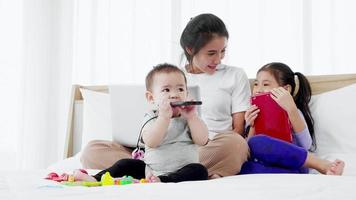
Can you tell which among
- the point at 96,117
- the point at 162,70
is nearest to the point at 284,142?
the point at 162,70

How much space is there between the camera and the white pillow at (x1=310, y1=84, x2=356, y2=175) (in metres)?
1.43

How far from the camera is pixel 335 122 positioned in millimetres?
1492

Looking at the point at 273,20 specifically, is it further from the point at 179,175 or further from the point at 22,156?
the point at 22,156

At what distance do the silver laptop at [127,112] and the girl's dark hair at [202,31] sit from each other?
10.2 inches

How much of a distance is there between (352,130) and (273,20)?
976mm

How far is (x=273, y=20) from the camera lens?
227 centimetres

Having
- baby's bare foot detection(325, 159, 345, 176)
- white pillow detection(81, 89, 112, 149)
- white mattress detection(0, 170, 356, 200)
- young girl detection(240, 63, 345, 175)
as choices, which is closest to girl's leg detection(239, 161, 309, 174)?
young girl detection(240, 63, 345, 175)

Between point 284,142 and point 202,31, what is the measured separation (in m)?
0.56

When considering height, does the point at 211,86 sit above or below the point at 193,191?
above

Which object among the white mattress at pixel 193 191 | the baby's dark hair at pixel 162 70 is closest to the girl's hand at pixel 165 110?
the baby's dark hair at pixel 162 70

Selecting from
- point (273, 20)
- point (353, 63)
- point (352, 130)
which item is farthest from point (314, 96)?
point (273, 20)

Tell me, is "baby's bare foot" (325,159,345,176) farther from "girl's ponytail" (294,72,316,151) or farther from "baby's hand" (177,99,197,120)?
"baby's hand" (177,99,197,120)

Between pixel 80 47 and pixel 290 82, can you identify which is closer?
pixel 290 82

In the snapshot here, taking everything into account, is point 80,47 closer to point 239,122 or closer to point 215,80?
point 215,80
